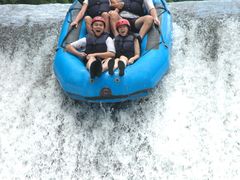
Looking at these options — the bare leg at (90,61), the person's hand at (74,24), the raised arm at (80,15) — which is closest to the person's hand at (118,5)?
the raised arm at (80,15)

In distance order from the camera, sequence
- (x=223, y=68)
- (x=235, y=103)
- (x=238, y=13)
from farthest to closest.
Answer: (x=238, y=13) < (x=223, y=68) < (x=235, y=103)

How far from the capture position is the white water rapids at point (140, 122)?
15.3ft

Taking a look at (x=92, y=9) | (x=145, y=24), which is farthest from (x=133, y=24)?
(x=92, y=9)

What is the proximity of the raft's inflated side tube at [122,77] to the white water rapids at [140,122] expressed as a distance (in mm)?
376

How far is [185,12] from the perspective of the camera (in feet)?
20.5

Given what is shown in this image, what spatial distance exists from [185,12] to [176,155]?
7.97 ft

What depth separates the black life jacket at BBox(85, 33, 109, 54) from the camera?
493 centimetres

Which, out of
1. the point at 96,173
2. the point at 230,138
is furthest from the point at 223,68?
the point at 96,173

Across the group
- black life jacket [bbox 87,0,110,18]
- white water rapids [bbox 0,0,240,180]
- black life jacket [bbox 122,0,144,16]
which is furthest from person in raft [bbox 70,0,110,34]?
white water rapids [bbox 0,0,240,180]

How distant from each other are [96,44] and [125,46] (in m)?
0.33

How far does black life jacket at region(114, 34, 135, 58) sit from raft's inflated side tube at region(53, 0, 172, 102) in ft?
0.50

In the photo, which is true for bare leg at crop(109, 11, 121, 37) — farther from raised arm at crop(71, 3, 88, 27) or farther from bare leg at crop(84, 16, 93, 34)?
raised arm at crop(71, 3, 88, 27)

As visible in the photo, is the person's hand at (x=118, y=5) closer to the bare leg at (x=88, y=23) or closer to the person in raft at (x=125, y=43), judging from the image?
the bare leg at (x=88, y=23)

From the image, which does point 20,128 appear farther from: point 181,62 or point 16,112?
point 181,62
